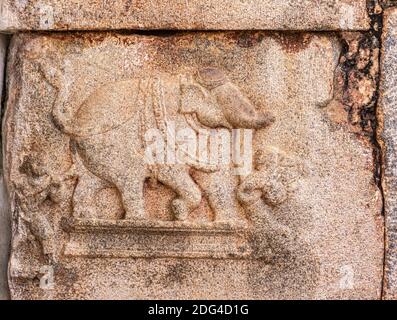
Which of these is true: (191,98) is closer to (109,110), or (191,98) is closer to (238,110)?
(238,110)

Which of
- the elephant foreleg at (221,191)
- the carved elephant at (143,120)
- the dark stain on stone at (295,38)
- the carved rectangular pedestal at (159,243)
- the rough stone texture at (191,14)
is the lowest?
the carved rectangular pedestal at (159,243)

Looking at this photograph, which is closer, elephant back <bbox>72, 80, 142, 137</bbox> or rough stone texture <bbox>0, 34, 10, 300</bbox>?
elephant back <bbox>72, 80, 142, 137</bbox>

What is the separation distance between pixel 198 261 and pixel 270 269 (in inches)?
12.5

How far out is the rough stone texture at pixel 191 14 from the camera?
3.74m

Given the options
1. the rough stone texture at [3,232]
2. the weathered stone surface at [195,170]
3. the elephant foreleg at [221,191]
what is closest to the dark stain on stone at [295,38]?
the weathered stone surface at [195,170]

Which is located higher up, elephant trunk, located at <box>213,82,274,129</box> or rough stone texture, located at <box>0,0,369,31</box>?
rough stone texture, located at <box>0,0,369,31</box>

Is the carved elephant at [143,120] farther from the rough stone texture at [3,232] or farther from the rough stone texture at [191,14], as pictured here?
the rough stone texture at [3,232]

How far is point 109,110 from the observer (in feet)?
12.3

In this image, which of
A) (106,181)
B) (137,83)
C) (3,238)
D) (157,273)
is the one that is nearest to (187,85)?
(137,83)

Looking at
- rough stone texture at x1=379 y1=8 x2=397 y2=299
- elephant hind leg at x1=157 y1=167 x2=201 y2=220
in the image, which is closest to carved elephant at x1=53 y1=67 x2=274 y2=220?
elephant hind leg at x1=157 y1=167 x2=201 y2=220

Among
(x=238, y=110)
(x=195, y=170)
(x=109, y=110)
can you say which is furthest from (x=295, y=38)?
(x=109, y=110)

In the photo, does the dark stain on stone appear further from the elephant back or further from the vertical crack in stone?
the elephant back

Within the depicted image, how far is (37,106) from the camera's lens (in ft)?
12.5

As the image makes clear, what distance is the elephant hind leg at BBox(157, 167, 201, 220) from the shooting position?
12.4 ft
